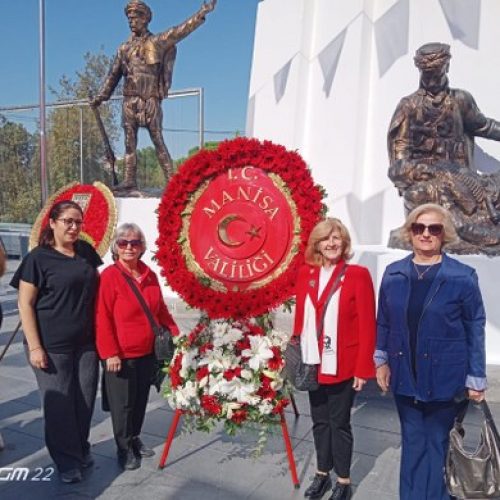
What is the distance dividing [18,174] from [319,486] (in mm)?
16521

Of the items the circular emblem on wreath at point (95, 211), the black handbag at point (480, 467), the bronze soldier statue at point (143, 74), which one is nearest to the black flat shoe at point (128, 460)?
the black handbag at point (480, 467)

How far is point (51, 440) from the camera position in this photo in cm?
282

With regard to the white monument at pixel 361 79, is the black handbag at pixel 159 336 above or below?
below

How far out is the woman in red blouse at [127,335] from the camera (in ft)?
9.05

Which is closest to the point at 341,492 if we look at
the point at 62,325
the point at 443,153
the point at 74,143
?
the point at 62,325

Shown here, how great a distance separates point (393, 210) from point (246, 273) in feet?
12.9

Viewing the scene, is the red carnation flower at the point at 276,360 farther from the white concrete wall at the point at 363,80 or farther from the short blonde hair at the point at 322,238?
the white concrete wall at the point at 363,80

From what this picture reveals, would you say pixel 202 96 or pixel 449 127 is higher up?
pixel 202 96

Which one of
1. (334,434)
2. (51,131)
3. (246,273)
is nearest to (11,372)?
(246,273)

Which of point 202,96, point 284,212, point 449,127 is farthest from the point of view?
point 202,96

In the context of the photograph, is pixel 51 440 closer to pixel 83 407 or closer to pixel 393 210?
pixel 83 407

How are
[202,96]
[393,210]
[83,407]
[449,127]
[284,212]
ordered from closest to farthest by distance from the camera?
[284,212], [83,407], [449,127], [393,210], [202,96]

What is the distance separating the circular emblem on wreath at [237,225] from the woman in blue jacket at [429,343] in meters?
0.58

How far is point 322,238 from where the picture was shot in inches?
97.1
